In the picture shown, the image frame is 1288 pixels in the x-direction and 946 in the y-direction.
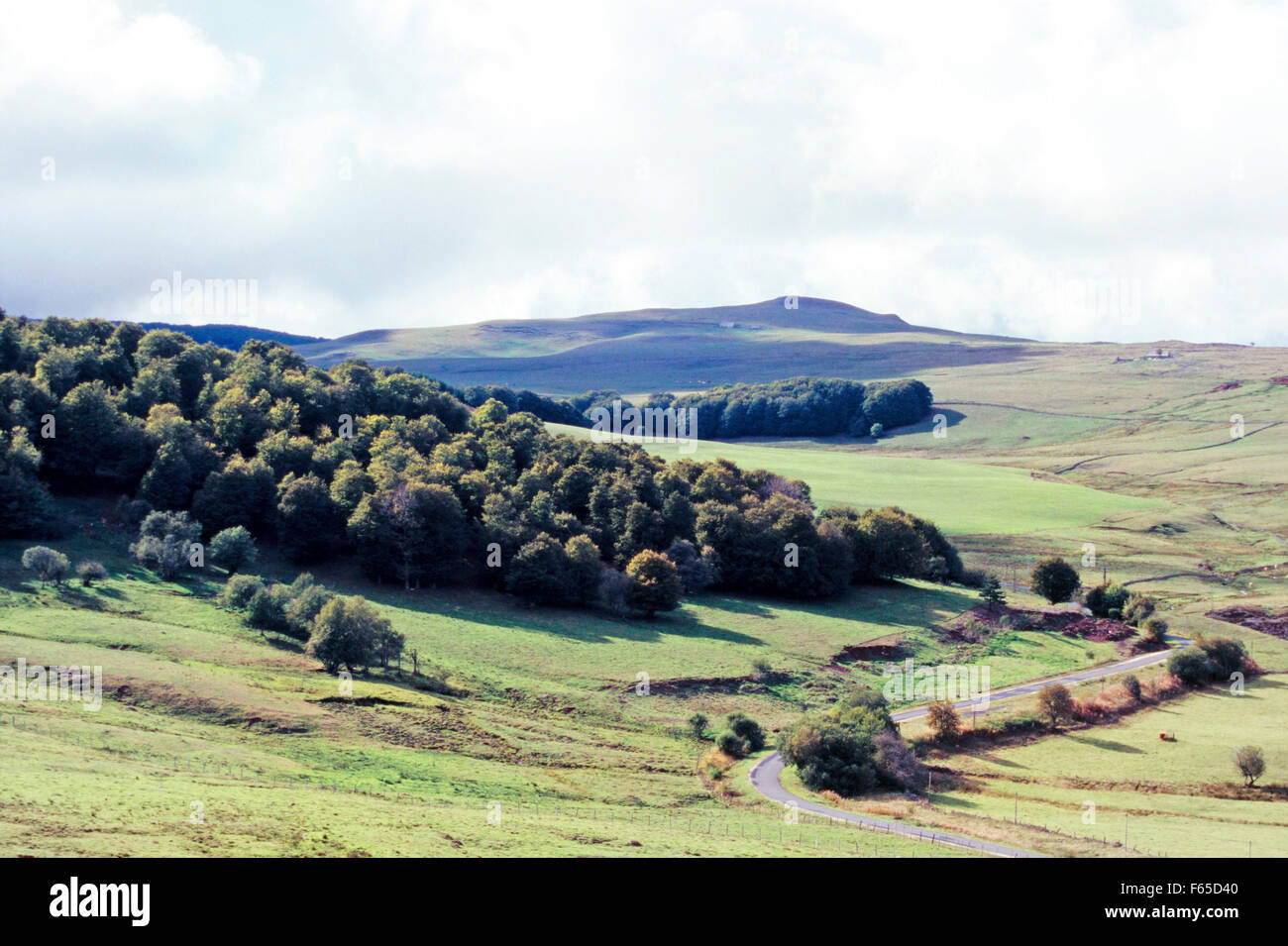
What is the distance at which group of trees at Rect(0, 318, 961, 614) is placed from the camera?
8925 centimetres

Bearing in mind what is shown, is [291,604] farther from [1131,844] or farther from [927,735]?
[1131,844]

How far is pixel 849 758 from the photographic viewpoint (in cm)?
5559

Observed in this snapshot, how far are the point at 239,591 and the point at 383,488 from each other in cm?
2146

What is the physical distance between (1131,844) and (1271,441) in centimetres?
16341

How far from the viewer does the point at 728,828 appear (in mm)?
45062

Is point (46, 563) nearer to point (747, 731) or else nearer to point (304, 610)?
point (304, 610)

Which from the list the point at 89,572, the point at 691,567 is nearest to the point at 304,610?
the point at 89,572

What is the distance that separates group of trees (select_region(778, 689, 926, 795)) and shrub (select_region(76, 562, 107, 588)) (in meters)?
50.1

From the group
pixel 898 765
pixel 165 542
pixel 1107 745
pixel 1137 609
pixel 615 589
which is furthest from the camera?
pixel 1137 609

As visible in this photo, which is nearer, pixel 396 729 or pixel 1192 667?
pixel 396 729

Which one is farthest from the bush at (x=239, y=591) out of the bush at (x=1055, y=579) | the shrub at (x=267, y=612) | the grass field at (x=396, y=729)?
the bush at (x=1055, y=579)

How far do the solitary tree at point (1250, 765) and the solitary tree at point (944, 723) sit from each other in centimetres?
1511

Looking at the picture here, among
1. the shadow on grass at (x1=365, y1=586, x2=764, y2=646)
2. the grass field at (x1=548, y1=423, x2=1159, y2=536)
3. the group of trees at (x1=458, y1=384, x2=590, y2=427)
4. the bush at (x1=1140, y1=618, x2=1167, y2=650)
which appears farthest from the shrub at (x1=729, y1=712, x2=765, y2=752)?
the group of trees at (x1=458, y1=384, x2=590, y2=427)
